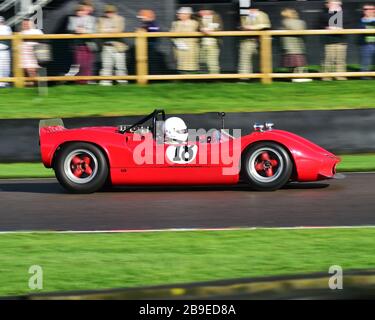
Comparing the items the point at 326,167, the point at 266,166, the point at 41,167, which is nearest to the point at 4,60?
the point at 41,167

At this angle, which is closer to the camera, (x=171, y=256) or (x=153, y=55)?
(x=171, y=256)

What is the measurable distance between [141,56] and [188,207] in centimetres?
668

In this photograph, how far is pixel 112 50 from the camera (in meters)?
15.6

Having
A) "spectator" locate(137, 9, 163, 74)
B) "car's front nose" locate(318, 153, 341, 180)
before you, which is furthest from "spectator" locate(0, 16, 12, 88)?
"car's front nose" locate(318, 153, 341, 180)

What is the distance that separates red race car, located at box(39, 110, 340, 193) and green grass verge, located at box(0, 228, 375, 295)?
82.0 inches

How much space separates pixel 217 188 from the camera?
1084cm

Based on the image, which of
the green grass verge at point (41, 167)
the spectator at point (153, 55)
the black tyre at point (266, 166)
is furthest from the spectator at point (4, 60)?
the black tyre at point (266, 166)

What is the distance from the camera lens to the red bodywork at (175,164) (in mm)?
10086

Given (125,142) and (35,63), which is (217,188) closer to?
(125,142)

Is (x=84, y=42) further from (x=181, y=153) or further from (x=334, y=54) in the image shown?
(x=181, y=153)

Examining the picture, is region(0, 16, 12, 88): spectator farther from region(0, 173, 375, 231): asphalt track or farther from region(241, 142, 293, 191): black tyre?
region(241, 142, 293, 191): black tyre

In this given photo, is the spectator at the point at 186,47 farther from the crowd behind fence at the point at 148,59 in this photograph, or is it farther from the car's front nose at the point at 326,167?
the car's front nose at the point at 326,167

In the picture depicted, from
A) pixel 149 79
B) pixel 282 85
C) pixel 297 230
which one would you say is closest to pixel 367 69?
pixel 282 85

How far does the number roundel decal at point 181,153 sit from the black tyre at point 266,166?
56 cm
